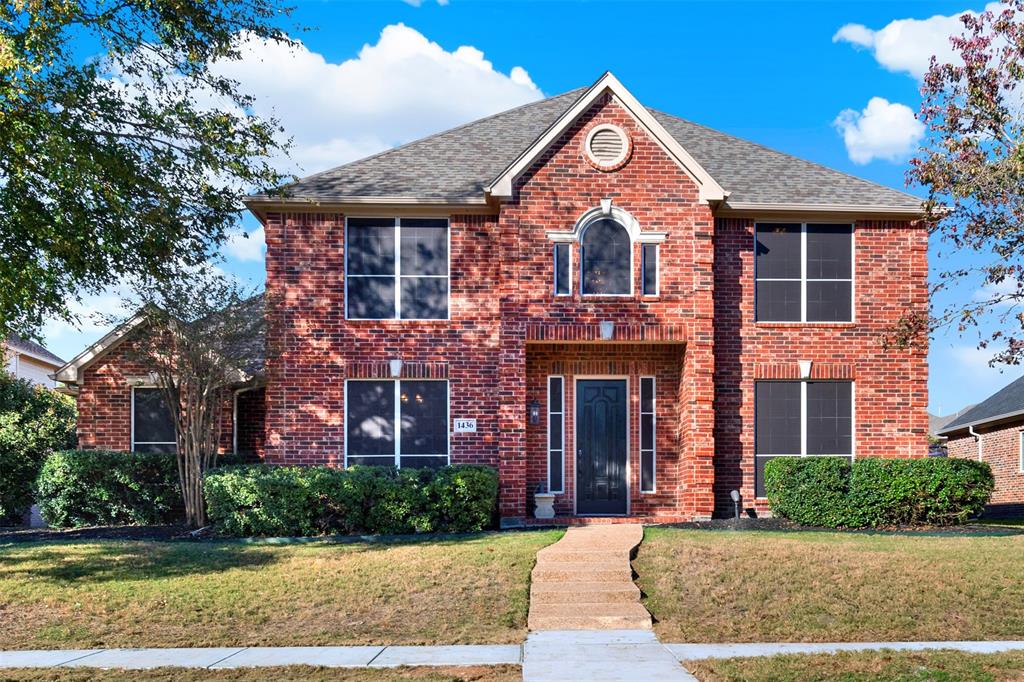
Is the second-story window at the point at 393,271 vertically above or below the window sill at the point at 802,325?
above

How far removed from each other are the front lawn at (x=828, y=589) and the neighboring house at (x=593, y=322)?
4.50 meters

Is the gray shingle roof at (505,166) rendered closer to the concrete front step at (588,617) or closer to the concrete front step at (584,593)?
the concrete front step at (584,593)

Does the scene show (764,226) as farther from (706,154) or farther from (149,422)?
(149,422)

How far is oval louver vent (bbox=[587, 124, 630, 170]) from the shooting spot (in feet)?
59.6

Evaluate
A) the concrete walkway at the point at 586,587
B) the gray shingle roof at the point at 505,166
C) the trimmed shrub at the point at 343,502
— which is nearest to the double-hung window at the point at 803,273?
the gray shingle roof at the point at 505,166

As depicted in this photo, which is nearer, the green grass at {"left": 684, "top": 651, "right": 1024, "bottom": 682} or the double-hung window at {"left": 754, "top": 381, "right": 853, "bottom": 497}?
the green grass at {"left": 684, "top": 651, "right": 1024, "bottom": 682}

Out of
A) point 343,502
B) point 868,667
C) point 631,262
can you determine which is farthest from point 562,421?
point 868,667

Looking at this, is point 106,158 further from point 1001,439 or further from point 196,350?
point 1001,439

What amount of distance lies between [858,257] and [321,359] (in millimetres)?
10221

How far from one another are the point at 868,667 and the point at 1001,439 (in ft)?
78.3

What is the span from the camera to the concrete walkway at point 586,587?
1124 centimetres

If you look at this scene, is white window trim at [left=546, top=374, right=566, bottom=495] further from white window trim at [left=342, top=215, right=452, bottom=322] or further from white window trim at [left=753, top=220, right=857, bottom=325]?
white window trim at [left=753, top=220, right=857, bottom=325]

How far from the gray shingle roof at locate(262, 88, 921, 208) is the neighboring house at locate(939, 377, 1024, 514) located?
12.0m

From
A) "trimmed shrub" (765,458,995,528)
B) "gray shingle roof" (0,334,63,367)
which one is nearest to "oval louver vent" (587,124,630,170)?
"trimmed shrub" (765,458,995,528)
